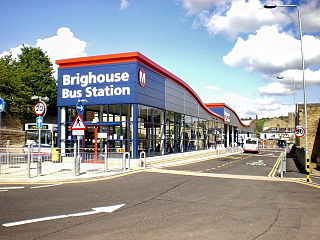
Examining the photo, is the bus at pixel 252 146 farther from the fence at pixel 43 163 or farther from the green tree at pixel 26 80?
the fence at pixel 43 163

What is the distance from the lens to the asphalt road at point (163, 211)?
6188 mm

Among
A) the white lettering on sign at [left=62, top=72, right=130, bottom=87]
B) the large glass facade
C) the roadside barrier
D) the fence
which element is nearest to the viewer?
the fence

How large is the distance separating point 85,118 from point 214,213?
1860cm

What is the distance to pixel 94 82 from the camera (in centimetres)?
2289

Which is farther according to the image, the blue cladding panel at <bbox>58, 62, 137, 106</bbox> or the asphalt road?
the blue cladding panel at <bbox>58, 62, 137, 106</bbox>

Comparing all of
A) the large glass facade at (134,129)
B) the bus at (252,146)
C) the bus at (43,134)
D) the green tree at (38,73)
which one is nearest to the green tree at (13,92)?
the green tree at (38,73)

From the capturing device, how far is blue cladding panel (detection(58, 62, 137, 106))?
2178 centimetres

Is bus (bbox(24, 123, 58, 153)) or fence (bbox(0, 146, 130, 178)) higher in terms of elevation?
bus (bbox(24, 123, 58, 153))

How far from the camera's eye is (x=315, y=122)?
34469mm

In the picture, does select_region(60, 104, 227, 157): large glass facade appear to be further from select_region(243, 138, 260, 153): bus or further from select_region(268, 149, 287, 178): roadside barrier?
select_region(243, 138, 260, 153): bus

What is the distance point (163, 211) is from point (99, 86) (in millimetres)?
16173

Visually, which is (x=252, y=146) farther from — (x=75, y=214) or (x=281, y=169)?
(x=75, y=214)

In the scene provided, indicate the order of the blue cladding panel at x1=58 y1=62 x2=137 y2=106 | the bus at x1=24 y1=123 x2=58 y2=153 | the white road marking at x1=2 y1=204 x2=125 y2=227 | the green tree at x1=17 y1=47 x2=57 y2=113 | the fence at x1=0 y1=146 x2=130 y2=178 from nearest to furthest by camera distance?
the white road marking at x1=2 y1=204 x2=125 y2=227 → the fence at x1=0 y1=146 x2=130 y2=178 → the blue cladding panel at x1=58 y1=62 x2=137 y2=106 → the bus at x1=24 y1=123 x2=58 y2=153 → the green tree at x1=17 y1=47 x2=57 y2=113

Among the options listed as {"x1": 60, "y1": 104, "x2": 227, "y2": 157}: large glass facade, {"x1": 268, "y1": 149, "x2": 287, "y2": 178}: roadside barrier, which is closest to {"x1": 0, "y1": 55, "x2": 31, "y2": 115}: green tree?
{"x1": 60, "y1": 104, "x2": 227, "y2": 157}: large glass facade
